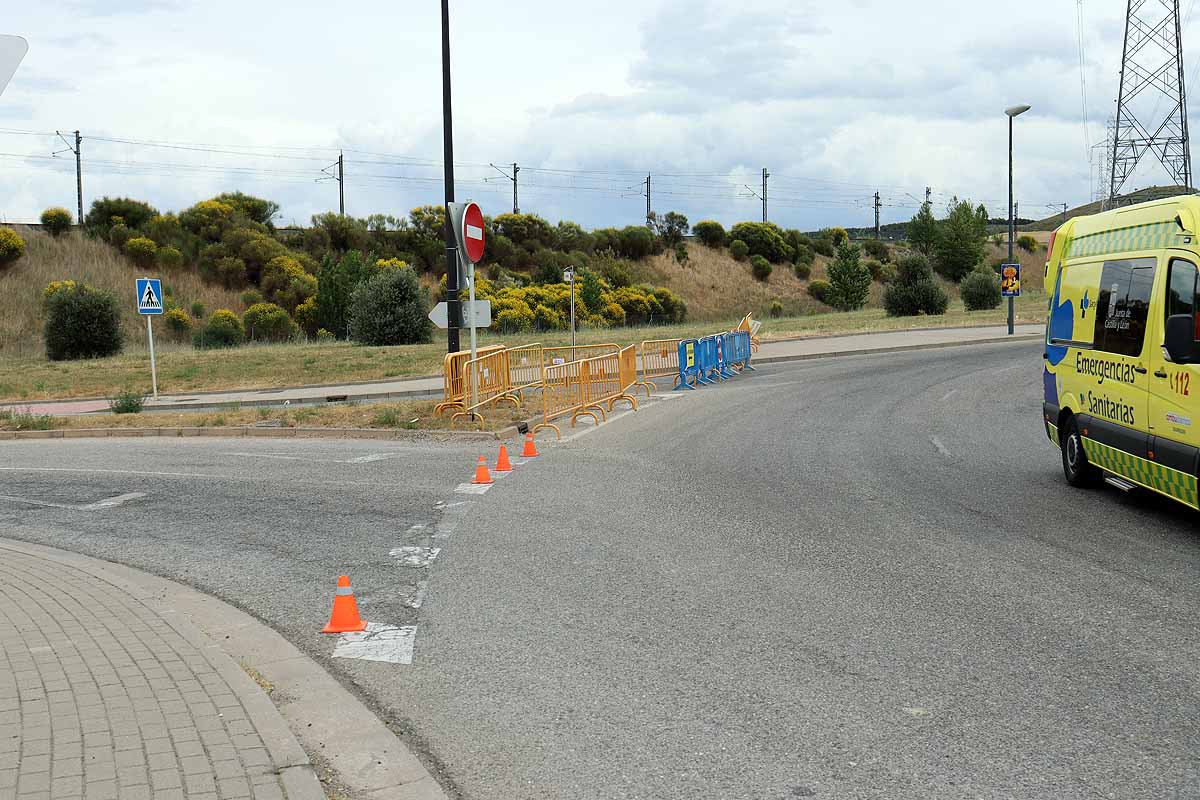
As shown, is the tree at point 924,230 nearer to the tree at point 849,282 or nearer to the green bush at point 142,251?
the tree at point 849,282

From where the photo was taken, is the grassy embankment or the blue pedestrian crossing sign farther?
the grassy embankment

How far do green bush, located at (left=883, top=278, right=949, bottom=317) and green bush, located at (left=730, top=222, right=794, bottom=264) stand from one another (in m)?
36.8

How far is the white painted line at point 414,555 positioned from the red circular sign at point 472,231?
26.3 feet

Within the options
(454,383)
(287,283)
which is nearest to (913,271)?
(287,283)

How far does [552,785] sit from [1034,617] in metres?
3.40

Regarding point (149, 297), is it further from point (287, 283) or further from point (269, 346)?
point (287, 283)

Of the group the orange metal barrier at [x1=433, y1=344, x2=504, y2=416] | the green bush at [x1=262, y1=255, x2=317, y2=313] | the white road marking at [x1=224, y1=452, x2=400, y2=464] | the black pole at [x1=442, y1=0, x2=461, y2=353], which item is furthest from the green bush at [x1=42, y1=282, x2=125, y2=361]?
the white road marking at [x1=224, y1=452, x2=400, y2=464]

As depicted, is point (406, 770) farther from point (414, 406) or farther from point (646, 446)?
point (414, 406)

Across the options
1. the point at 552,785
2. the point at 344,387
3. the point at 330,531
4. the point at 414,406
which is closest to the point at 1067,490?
the point at 330,531

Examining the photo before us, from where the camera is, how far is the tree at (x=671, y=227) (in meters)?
89.8

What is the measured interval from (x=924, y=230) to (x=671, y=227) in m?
20.6

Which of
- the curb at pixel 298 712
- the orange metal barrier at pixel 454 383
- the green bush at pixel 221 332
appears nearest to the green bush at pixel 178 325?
the green bush at pixel 221 332

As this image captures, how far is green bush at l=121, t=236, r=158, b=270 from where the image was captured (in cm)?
6700

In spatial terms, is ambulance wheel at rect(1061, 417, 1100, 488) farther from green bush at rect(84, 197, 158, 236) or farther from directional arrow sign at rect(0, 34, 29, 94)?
green bush at rect(84, 197, 158, 236)
